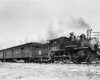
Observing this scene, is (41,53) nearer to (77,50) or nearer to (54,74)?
(77,50)

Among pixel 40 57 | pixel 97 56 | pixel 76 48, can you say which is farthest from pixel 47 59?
pixel 97 56

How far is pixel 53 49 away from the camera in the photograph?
1808cm

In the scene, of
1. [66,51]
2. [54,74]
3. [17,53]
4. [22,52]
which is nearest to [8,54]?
[17,53]

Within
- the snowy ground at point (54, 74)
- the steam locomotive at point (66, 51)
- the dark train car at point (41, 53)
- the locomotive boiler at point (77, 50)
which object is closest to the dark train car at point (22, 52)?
the steam locomotive at point (66, 51)

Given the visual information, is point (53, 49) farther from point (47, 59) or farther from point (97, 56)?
point (97, 56)

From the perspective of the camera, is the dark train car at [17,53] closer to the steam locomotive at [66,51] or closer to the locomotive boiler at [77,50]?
the steam locomotive at [66,51]

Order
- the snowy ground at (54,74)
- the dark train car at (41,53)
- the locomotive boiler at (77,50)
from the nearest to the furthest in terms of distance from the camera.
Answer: the snowy ground at (54,74)
the locomotive boiler at (77,50)
the dark train car at (41,53)

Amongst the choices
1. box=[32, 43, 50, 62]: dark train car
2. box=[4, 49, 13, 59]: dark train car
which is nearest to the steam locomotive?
box=[32, 43, 50, 62]: dark train car

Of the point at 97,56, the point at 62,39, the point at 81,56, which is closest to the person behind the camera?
the point at 81,56

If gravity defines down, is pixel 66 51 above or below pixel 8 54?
above

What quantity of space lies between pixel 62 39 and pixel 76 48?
2.73 meters

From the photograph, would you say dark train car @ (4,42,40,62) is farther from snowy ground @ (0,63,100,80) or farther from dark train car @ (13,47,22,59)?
snowy ground @ (0,63,100,80)

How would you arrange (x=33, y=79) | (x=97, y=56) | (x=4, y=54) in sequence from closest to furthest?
1. (x=33, y=79)
2. (x=97, y=56)
3. (x=4, y=54)

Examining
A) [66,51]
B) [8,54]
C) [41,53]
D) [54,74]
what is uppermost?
[66,51]
